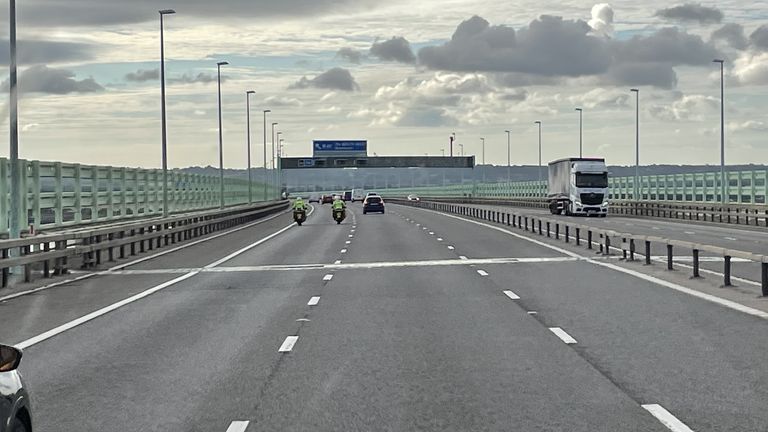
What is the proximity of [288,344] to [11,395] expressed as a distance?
25.8 feet

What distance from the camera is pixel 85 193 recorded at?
119 feet

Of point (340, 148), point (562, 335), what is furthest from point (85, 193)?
point (340, 148)

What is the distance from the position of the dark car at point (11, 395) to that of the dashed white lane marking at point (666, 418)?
4.62 meters

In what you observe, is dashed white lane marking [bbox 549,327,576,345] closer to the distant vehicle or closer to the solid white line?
the solid white line

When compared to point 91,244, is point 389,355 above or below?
below

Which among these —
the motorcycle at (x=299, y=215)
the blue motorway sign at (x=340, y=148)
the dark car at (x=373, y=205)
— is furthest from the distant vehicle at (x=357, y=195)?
the motorcycle at (x=299, y=215)

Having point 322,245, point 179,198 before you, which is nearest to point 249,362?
point 322,245

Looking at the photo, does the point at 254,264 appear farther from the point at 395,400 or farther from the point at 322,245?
the point at 395,400

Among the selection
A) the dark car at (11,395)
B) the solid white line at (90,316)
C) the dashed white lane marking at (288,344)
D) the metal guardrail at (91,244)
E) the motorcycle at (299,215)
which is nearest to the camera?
the dark car at (11,395)

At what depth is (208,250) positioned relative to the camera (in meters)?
37.2

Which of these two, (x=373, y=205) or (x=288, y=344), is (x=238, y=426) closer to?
(x=288, y=344)

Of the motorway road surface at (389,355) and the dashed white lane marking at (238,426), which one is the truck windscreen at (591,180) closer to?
the motorway road surface at (389,355)

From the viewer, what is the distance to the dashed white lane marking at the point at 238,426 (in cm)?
835

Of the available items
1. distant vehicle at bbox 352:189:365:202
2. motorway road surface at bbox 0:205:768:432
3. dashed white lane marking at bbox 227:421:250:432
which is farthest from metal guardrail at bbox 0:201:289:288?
distant vehicle at bbox 352:189:365:202
